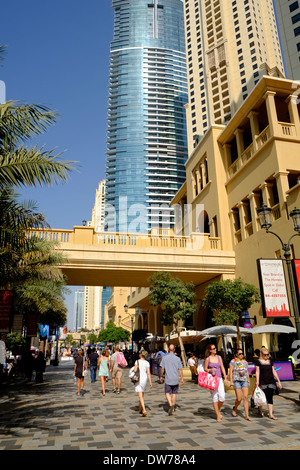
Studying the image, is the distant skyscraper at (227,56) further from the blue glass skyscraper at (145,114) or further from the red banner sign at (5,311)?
the red banner sign at (5,311)

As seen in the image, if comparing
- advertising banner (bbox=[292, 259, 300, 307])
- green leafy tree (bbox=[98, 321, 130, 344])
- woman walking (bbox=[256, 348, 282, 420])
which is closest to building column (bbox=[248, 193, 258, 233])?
advertising banner (bbox=[292, 259, 300, 307])

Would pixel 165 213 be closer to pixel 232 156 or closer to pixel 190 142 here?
pixel 190 142

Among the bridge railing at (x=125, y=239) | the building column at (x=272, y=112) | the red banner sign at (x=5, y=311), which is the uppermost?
Result: the building column at (x=272, y=112)

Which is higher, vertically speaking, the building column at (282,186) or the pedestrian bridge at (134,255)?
the building column at (282,186)

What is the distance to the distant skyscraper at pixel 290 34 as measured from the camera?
43312mm

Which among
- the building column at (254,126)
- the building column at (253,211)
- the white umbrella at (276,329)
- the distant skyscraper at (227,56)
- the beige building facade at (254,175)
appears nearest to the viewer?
the white umbrella at (276,329)

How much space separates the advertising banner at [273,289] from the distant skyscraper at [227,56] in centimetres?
6685

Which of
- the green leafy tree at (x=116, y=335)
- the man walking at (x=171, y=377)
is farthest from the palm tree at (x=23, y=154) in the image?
the green leafy tree at (x=116, y=335)

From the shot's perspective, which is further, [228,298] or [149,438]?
[228,298]

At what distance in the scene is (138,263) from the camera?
18.3 m

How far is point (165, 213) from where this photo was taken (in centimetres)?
13375

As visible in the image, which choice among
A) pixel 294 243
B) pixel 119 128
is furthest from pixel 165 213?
pixel 294 243

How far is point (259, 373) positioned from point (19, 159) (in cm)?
664

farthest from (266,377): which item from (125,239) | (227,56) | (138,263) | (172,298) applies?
(227,56)
